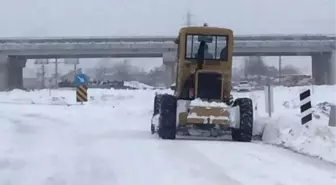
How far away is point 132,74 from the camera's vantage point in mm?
151625

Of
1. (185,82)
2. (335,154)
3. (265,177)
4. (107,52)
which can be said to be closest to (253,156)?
(335,154)

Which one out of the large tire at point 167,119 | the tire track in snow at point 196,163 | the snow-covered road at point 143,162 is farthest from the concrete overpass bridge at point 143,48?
the tire track in snow at point 196,163

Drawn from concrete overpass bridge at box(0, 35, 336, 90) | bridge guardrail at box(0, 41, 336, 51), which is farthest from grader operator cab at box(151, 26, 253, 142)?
bridge guardrail at box(0, 41, 336, 51)

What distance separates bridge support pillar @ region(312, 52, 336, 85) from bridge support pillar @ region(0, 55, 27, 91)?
36298 millimetres

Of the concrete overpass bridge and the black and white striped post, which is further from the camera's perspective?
the concrete overpass bridge

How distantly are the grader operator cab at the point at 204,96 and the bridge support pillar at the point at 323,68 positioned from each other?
186 ft

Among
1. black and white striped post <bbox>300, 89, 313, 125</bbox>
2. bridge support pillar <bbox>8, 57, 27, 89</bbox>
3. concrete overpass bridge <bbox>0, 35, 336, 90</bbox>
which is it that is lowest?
bridge support pillar <bbox>8, 57, 27, 89</bbox>

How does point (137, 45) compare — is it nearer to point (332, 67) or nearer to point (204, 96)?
point (332, 67)

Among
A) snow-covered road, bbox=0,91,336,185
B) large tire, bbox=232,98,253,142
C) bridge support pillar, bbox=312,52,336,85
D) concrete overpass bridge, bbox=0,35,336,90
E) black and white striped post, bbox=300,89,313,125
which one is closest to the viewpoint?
snow-covered road, bbox=0,91,336,185

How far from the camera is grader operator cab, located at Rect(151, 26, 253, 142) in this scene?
1770 centimetres

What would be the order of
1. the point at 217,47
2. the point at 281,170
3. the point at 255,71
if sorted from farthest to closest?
the point at 255,71
the point at 217,47
the point at 281,170

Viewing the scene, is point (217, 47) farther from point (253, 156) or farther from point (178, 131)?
point (253, 156)

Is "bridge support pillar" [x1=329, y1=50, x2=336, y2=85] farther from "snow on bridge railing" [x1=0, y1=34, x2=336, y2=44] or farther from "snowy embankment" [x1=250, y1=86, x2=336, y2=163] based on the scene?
"snowy embankment" [x1=250, y1=86, x2=336, y2=163]

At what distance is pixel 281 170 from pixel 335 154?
288cm
